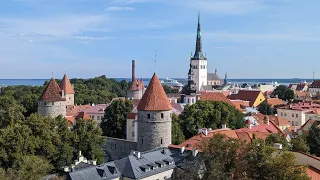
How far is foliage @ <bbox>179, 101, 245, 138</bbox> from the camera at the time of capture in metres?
40.9

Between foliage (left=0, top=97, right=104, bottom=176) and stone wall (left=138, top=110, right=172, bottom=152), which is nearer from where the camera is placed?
foliage (left=0, top=97, right=104, bottom=176)

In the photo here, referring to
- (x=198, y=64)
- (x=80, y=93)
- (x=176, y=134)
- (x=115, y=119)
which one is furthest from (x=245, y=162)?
(x=198, y=64)

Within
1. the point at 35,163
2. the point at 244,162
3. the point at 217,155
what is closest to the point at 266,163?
the point at 244,162

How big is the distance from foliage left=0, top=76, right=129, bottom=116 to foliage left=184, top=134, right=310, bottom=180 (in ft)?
117

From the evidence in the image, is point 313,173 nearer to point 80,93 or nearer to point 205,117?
point 205,117

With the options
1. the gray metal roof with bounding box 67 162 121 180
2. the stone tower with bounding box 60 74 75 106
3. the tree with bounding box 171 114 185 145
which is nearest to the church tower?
the stone tower with bounding box 60 74 75 106

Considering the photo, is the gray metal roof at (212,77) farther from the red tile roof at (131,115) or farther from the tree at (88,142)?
the tree at (88,142)

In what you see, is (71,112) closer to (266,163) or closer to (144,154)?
(144,154)

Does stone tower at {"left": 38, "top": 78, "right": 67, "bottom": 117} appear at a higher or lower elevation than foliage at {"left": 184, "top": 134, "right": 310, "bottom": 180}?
higher

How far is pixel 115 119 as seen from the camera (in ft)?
139

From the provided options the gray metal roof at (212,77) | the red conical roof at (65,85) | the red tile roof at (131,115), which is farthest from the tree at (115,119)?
the gray metal roof at (212,77)

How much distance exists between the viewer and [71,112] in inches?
2146

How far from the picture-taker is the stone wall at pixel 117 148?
3547 cm

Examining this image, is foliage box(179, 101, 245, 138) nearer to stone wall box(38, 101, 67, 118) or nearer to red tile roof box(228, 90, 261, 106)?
stone wall box(38, 101, 67, 118)
